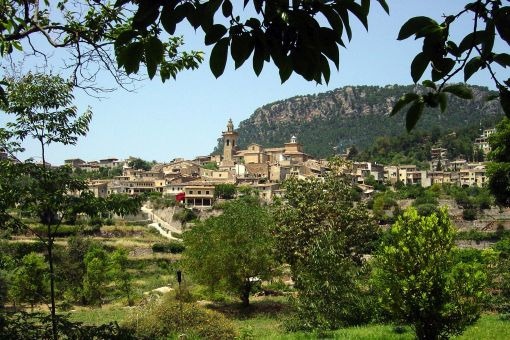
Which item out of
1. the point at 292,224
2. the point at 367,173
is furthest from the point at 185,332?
the point at 367,173

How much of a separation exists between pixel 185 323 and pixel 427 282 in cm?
591

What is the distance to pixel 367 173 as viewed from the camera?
74.7 metres

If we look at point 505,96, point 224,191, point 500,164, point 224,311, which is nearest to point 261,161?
point 224,191

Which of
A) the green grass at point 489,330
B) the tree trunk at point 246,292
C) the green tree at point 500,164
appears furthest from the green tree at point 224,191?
the green grass at point 489,330

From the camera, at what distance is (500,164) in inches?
662

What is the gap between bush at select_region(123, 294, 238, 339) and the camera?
11758mm

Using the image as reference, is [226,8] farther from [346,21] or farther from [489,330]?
[489,330]

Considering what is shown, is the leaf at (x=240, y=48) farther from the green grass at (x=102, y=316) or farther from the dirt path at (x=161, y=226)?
the dirt path at (x=161, y=226)

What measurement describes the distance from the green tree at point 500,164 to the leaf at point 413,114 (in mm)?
16665

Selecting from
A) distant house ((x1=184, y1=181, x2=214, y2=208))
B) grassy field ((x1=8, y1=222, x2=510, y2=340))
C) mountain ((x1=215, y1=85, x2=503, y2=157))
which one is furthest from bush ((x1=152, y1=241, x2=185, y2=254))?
mountain ((x1=215, y1=85, x2=503, y2=157))

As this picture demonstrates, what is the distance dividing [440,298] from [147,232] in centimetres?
4175

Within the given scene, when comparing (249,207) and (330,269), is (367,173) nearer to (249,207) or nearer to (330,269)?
(249,207)

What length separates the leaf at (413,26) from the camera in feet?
4.75

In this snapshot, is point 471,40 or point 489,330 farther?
point 489,330
